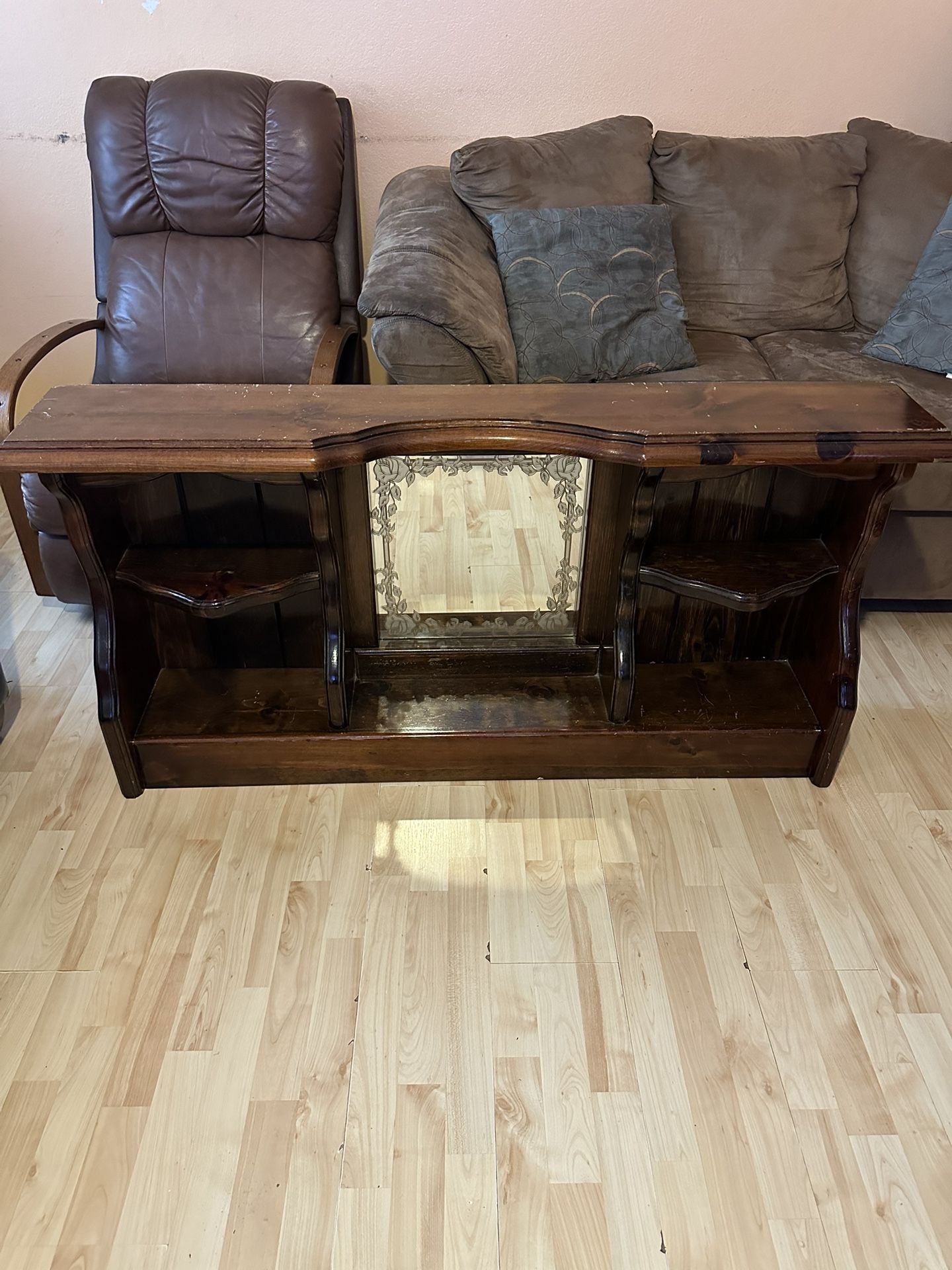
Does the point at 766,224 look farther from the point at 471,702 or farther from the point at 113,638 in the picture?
the point at 113,638

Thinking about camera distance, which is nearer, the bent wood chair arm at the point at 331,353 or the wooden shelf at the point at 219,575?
the wooden shelf at the point at 219,575

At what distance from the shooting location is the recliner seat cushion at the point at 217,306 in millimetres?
2342

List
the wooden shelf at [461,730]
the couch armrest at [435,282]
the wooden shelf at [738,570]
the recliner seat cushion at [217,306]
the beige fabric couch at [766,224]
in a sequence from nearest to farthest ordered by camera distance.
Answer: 1. the wooden shelf at [738,570]
2. the wooden shelf at [461,730]
3. the couch armrest at [435,282]
4. the beige fabric couch at [766,224]
5. the recliner seat cushion at [217,306]

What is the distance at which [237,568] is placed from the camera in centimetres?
169

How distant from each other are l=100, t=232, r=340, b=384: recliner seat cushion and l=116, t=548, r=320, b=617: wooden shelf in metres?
0.79

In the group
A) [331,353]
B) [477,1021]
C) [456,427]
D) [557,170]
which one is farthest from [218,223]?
[477,1021]

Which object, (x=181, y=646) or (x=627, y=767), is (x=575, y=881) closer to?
(x=627, y=767)

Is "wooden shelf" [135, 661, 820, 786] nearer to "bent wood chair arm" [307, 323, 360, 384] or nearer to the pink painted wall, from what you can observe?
"bent wood chair arm" [307, 323, 360, 384]

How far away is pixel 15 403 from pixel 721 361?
64.4 inches

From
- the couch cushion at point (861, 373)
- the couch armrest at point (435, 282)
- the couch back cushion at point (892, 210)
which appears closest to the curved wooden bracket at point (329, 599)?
the couch armrest at point (435, 282)

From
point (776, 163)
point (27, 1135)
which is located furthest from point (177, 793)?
point (776, 163)

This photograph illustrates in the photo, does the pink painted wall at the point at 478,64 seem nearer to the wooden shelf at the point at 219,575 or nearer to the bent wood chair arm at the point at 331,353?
the bent wood chair arm at the point at 331,353

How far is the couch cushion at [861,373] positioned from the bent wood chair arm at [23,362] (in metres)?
1.72

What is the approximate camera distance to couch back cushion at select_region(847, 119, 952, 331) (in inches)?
95.1
